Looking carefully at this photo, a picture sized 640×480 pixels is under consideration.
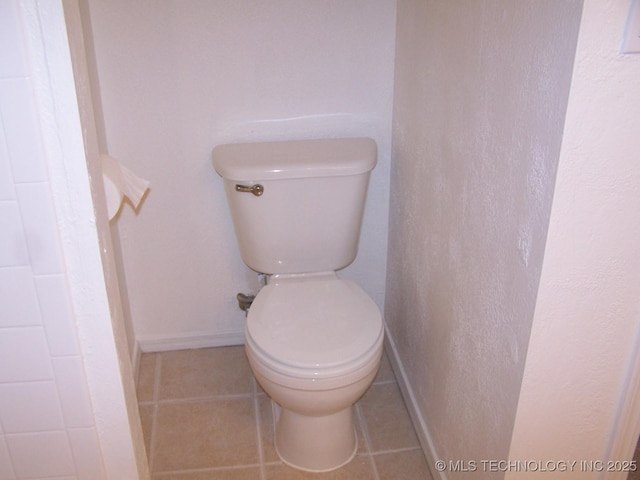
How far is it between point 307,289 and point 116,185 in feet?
2.77

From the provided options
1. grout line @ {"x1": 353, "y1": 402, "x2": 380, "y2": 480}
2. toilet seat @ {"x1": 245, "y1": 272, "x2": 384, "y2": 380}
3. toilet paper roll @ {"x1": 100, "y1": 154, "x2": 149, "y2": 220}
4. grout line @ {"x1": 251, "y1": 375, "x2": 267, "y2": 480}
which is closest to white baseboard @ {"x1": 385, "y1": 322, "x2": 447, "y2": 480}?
grout line @ {"x1": 353, "y1": 402, "x2": 380, "y2": 480}

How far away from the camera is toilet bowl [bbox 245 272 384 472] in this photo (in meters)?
1.51

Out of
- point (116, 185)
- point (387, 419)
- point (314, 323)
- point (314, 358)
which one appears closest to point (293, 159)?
point (314, 323)

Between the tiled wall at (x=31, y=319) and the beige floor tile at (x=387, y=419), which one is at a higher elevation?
the tiled wall at (x=31, y=319)

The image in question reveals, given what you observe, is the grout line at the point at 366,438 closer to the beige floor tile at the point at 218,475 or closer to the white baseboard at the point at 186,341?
the beige floor tile at the point at 218,475

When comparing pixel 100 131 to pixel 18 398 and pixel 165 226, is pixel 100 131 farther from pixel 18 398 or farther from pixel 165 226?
pixel 18 398

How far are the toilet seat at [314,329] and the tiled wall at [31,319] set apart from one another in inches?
22.0

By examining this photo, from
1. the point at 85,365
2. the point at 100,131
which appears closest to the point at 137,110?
the point at 100,131

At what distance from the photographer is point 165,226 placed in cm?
203

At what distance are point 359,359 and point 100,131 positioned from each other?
104cm

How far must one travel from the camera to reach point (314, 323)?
1636 mm

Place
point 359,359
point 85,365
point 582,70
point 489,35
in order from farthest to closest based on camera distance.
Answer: point 359,359, point 489,35, point 85,365, point 582,70

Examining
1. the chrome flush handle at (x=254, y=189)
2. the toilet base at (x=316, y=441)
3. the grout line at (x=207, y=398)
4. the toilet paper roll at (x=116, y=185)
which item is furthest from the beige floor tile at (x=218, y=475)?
the toilet paper roll at (x=116, y=185)

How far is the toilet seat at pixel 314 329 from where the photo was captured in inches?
59.3
